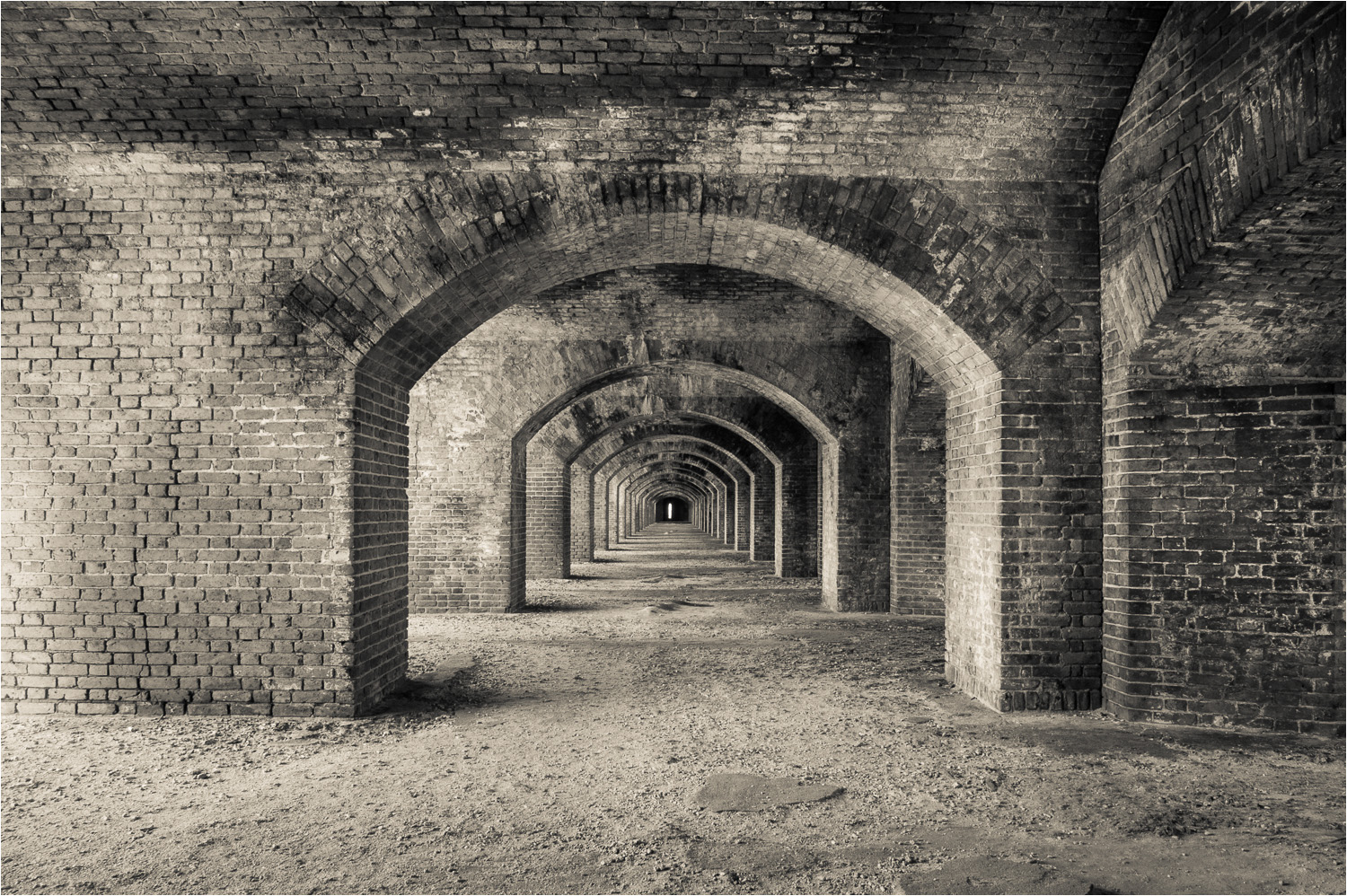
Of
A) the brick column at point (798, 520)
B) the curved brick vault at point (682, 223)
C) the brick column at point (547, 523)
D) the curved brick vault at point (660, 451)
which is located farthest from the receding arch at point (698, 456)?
the curved brick vault at point (682, 223)

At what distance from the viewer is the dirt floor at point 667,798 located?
3625 millimetres

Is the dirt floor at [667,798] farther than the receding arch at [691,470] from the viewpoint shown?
No

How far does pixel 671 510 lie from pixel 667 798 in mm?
64224

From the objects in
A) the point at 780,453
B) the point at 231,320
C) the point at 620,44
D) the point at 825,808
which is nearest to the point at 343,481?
the point at 231,320

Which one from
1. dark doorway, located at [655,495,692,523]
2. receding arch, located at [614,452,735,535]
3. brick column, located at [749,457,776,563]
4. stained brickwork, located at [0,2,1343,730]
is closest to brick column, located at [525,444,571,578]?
brick column, located at [749,457,776,563]

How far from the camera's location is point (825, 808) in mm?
4383

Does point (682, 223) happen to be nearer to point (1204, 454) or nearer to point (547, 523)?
point (1204, 454)

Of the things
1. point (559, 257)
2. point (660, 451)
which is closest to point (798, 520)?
point (660, 451)

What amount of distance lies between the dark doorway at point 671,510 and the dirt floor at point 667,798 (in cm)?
5854

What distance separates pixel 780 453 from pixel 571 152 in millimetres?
10592

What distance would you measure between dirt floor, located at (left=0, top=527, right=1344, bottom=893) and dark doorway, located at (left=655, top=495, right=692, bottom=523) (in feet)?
192

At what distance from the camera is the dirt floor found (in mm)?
3625

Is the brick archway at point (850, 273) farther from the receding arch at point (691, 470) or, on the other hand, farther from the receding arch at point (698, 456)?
the receding arch at point (691, 470)

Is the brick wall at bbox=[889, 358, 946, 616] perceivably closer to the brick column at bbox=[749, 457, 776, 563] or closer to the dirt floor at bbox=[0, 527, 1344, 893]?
the dirt floor at bbox=[0, 527, 1344, 893]
